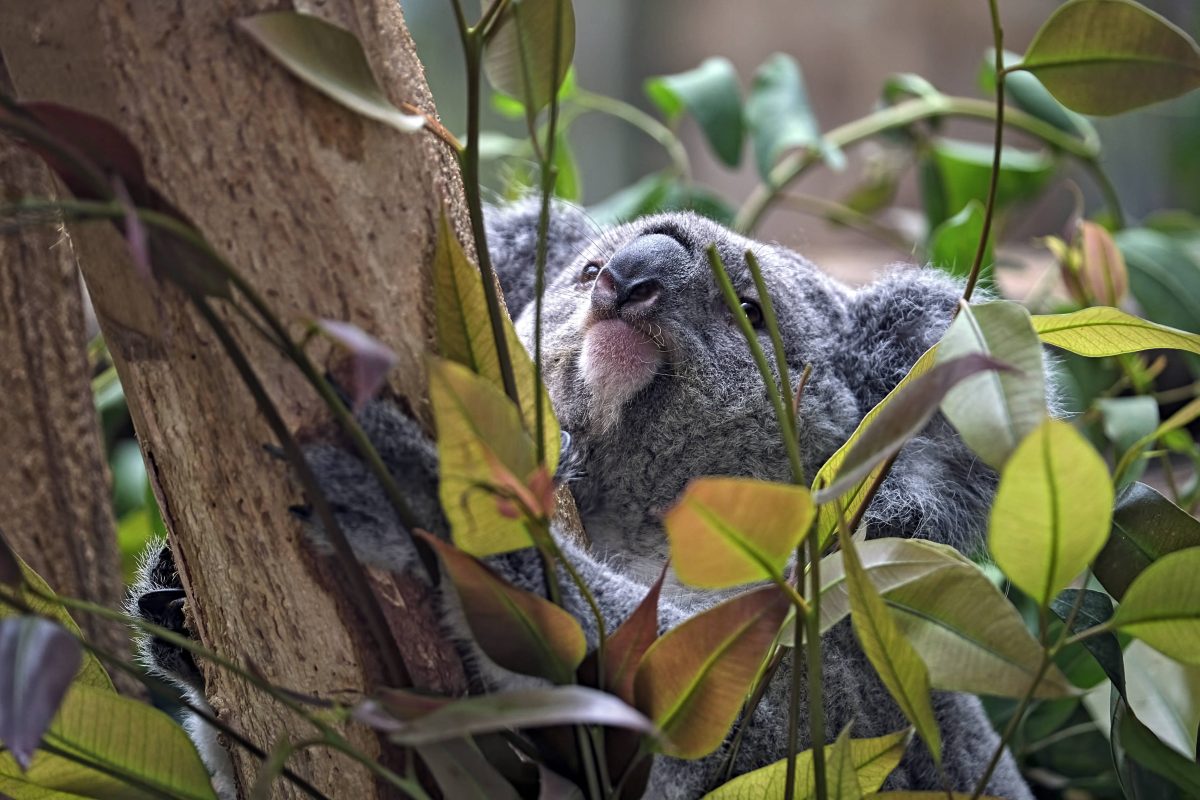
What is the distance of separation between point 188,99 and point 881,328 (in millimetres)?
1414

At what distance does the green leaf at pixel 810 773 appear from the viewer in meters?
1.17

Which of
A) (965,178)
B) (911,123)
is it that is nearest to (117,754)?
(911,123)

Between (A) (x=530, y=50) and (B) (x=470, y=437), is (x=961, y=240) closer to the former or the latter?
(A) (x=530, y=50)

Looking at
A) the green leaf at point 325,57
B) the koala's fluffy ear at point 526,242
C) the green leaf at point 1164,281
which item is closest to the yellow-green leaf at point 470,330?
the green leaf at point 325,57

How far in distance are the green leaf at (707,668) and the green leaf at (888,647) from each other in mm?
71

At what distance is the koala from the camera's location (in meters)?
1.76

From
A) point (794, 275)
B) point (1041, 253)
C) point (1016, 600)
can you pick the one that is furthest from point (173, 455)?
point (1041, 253)

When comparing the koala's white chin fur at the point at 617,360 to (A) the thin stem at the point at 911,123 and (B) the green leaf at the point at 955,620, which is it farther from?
(A) the thin stem at the point at 911,123

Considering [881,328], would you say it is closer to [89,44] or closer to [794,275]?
[794,275]

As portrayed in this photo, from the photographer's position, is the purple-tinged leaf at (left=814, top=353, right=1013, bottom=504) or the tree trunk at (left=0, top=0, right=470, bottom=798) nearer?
the purple-tinged leaf at (left=814, top=353, right=1013, bottom=504)

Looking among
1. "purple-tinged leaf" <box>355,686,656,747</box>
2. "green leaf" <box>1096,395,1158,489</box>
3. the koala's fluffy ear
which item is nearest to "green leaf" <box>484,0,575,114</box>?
"purple-tinged leaf" <box>355,686,656,747</box>

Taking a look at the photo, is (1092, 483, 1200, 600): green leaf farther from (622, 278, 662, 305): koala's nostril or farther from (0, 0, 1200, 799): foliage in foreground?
(622, 278, 662, 305): koala's nostril

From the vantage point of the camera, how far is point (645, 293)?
181cm

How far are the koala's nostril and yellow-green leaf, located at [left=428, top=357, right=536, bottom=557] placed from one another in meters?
0.93
